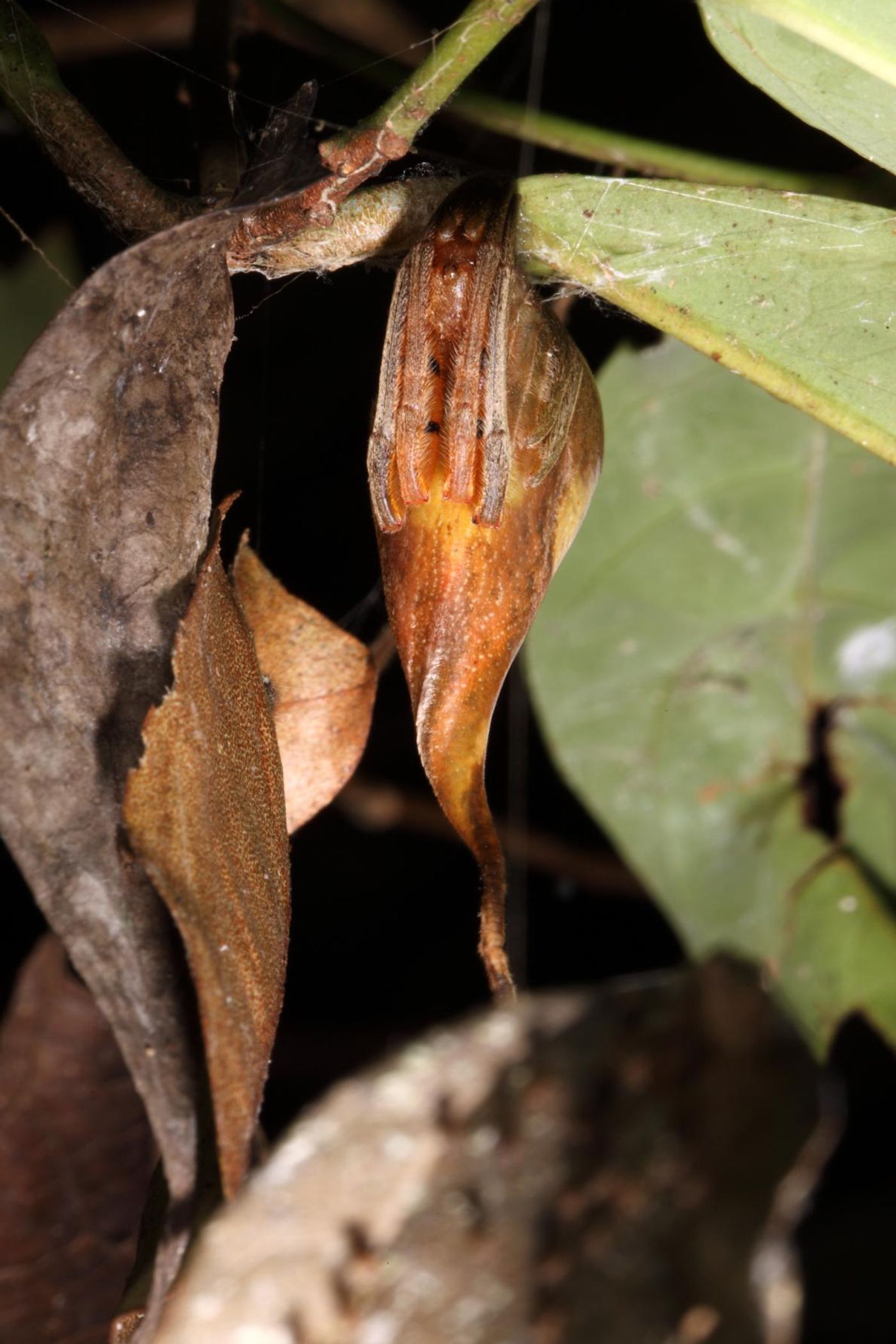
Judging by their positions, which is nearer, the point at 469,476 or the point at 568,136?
the point at 469,476

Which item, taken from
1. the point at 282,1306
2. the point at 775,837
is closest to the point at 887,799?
the point at 775,837

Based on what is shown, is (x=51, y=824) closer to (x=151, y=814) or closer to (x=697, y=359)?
(x=151, y=814)

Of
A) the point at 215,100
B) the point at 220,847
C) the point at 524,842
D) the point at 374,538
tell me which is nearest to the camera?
the point at 220,847

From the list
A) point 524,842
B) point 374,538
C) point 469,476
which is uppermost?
point 469,476

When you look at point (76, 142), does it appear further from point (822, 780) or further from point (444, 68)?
point (822, 780)

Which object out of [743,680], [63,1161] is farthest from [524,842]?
[63,1161]

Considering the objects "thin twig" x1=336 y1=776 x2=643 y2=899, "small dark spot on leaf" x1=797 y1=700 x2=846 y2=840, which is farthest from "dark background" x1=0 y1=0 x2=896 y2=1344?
→ "small dark spot on leaf" x1=797 y1=700 x2=846 y2=840
